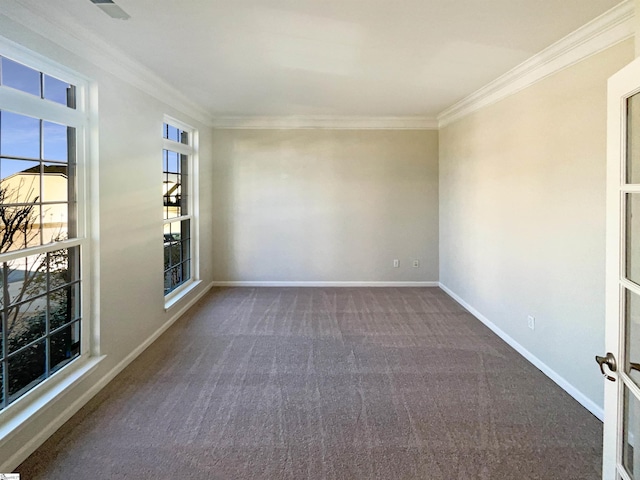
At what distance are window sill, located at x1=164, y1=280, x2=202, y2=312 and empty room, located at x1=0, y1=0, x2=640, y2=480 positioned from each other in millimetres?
91

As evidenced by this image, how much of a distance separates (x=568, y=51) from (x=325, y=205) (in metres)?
3.53

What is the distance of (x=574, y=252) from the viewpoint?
8.23ft

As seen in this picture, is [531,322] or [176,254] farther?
[176,254]

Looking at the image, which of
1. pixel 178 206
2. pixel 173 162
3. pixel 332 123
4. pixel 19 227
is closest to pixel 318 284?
pixel 178 206

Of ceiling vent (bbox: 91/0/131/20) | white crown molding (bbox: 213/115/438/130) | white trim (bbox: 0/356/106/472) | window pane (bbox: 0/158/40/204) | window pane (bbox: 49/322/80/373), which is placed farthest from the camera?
white crown molding (bbox: 213/115/438/130)

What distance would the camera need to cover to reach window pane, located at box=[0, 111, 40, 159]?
1878 millimetres

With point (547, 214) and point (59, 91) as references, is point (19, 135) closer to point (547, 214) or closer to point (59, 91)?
point (59, 91)

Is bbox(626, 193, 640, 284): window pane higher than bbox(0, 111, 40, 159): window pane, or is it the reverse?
bbox(0, 111, 40, 159): window pane

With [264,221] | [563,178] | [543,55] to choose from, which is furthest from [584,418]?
[264,221]

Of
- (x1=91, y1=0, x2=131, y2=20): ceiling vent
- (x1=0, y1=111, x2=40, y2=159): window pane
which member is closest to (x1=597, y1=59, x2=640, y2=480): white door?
(x1=91, y1=0, x2=131, y2=20): ceiling vent

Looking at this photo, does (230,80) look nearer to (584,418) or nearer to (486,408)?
(486,408)

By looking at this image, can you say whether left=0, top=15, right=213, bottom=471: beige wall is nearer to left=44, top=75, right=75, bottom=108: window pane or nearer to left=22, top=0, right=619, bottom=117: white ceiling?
left=44, top=75, right=75, bottom=108: window pane

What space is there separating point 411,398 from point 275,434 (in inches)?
39.1

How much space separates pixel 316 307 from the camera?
4.55 m
